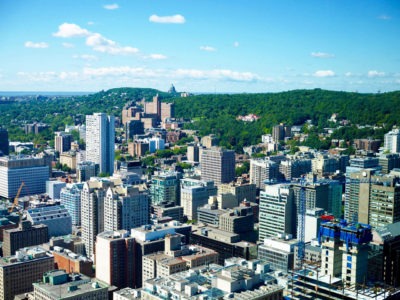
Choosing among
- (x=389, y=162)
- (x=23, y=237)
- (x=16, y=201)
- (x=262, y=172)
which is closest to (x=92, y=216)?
(x=23, y=237)

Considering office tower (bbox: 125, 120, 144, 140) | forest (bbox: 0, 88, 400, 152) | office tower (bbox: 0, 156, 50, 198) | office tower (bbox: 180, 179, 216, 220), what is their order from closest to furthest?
office tower (bbox: 180, 179, 216, 220) → office tower (bbox: 0, 156, 50, 198) → forest (bbox: 0, 88, 400, 152) → office tower (bbox: 125, 120, 144, 140)

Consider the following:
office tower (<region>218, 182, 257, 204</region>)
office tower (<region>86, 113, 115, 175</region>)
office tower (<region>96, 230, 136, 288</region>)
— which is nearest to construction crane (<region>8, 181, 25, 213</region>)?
office tower (<region>86, 113, 115, 175</region>)

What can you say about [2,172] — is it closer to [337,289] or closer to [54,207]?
[54,207]

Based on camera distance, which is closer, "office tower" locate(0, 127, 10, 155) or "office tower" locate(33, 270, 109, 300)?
"office tower" locate(33, 270, 109, 300)

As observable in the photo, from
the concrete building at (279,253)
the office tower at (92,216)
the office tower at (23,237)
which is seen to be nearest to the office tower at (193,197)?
the office tower at (92,216)

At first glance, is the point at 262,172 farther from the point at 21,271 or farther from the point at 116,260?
the point at 21,271

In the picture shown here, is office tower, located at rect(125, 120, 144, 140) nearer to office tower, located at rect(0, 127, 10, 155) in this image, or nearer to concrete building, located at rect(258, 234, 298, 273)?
office tower, located at rect(0, 127, 10, 155)

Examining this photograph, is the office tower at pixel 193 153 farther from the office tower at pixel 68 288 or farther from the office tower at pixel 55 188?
the office tower at pixel 68 288
